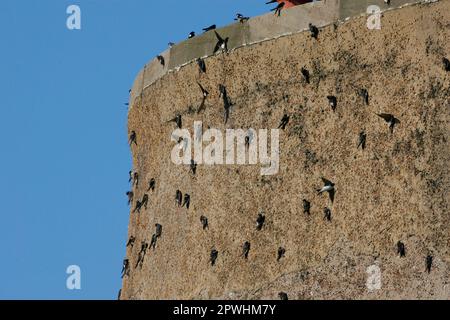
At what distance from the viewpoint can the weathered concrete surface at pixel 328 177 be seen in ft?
74.7

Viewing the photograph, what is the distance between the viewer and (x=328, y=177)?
2348 cm

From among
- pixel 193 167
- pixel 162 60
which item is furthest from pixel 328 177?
pixel 162 60

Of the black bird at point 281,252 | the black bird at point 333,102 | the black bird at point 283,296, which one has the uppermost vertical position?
the black bird at point 333,102

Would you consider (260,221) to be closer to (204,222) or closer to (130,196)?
(204,222)

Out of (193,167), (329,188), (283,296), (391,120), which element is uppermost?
(391,120)

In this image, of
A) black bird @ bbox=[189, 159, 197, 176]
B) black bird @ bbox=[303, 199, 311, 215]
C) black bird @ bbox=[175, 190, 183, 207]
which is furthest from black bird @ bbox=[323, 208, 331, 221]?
black bird @ bbox=[175, 190, 183, 207]

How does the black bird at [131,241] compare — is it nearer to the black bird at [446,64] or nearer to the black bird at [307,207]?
the black bird at [307,207]

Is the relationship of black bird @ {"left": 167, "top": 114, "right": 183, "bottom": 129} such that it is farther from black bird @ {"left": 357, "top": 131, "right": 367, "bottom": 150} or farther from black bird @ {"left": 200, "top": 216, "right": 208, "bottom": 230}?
black bird @ {"left": 357, "top": 131, "right": 367, "bottom": 150}

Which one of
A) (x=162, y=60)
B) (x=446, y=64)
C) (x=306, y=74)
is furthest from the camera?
(x=162, y=60)

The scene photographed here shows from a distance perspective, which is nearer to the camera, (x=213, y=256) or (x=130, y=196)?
(x=213, y=256)

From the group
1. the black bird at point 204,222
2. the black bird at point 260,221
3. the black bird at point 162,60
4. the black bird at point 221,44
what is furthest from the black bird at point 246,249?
the black bird at point 162,60

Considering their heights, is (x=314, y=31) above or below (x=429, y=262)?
above

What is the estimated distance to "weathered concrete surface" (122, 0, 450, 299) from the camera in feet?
74.7
